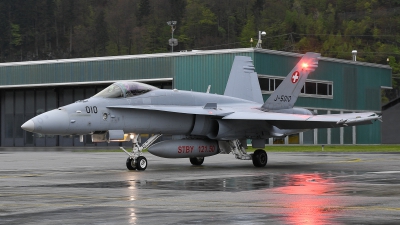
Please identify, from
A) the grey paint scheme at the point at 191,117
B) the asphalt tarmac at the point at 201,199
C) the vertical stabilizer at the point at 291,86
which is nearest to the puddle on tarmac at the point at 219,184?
the asphalt tarmac at the point at 201,199

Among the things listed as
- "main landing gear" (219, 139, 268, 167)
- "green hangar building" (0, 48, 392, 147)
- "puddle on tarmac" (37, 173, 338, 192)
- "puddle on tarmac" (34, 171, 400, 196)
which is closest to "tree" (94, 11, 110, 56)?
"green hangar building" (0, 48, 392, 147)

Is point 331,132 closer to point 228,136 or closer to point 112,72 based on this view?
point 112,72

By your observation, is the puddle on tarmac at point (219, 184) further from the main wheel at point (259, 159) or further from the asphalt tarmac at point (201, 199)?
the main wheel at point (259, 159)

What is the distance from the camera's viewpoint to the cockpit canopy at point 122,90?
21.6 m

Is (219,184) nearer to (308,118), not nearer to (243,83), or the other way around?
(308,118)

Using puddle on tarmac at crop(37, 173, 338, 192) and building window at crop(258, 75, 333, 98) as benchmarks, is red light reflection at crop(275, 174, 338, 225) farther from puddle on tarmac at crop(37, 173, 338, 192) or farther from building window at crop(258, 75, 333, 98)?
building window at crop(258, 75, 333, 98)

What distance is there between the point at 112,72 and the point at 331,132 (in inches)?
646

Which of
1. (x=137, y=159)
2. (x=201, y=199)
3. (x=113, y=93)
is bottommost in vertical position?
(x=201, y=199)

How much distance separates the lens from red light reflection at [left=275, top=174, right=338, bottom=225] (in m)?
9.96

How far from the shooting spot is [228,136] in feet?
76.8

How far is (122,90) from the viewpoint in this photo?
21.8m

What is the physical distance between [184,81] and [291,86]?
24012 millimetres

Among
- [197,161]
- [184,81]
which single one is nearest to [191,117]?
[197,161]

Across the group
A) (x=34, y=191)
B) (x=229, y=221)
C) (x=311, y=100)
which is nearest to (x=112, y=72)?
(x=311, y=100)
